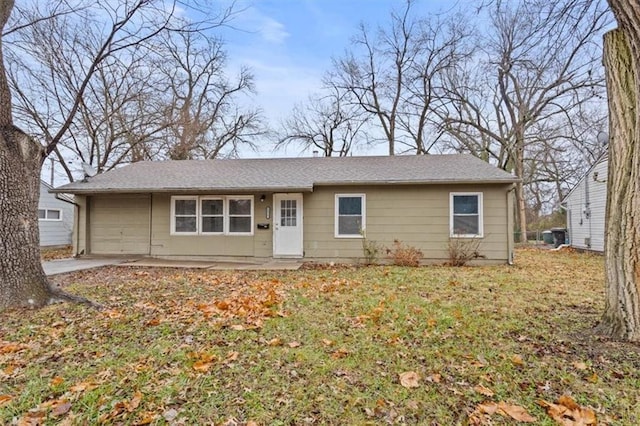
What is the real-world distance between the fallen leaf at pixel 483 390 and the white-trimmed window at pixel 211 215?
30.1 feet

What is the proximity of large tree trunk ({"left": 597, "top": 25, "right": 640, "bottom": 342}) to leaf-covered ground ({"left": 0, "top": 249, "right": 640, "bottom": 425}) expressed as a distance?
0.33m

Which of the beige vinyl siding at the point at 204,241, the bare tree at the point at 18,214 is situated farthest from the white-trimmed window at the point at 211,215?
the bare tree at the point at 18,214

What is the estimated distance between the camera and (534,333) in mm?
3717

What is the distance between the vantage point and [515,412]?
2293 millimetres

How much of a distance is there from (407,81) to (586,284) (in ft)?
57.2

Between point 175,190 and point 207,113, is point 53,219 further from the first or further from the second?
point 207,113

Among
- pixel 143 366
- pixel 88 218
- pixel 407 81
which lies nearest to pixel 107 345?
pixel 143 366

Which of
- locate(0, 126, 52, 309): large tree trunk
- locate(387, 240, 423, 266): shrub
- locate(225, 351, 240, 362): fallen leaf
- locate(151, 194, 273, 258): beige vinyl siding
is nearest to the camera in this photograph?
locate(225, 351, 240, 362): fallen leaf

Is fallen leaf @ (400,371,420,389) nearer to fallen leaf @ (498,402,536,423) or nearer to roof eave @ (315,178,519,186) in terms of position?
fallen leaf @ (498,402,536,423)

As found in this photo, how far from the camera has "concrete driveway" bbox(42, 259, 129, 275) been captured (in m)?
8.45

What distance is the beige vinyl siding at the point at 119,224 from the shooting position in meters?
11.0

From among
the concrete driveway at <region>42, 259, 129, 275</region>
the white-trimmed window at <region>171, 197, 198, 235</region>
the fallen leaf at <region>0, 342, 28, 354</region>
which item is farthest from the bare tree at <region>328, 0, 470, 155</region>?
the fallen leaf at <region>0, 342, 28, 354</region>

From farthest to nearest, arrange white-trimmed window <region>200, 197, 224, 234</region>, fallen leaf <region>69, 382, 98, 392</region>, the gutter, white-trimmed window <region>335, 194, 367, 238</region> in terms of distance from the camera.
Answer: white-trimmed window <region>200, 197, 224, 234</region> < white-trimmed window <region>335, 194, 367, 238</region> < the gutter < fallen leaf <region>69, 382, 98, 392</region>

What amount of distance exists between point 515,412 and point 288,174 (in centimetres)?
931
